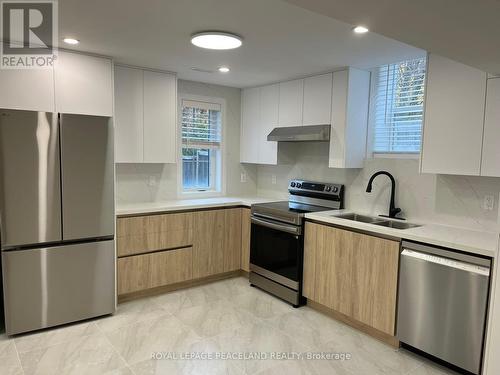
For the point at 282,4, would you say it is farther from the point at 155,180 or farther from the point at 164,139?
the point at 155,180

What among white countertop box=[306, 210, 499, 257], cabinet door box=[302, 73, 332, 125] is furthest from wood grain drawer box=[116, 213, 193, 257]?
cabinet door box=[302, 73, 332, 125]

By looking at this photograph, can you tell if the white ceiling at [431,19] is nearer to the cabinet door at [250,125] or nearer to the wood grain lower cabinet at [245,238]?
the wood grain lower cabinet at [245,238]

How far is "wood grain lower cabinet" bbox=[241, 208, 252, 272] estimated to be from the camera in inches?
162

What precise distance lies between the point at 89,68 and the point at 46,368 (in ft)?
A: 7.85

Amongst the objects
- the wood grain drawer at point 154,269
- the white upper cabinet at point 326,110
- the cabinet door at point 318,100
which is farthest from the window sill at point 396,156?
the wood grain drawer at point 154,269

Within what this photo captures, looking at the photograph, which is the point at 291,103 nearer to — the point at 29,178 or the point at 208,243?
the point at 208,243

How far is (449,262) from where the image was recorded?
241cm

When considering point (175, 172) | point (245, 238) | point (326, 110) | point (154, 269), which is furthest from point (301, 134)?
point (154, 269)

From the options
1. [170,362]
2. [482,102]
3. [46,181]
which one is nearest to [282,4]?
[482,102]

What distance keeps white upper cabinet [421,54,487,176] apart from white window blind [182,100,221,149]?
2.62 m

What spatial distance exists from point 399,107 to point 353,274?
5.28ft

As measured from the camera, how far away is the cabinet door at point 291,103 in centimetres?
390

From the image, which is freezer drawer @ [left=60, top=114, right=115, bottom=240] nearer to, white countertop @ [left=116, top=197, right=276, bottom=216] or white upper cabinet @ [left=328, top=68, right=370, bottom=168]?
white countertop @ [left=116, top=197, right=276, bottom=216]

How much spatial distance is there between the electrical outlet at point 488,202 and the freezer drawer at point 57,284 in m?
3.09
